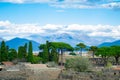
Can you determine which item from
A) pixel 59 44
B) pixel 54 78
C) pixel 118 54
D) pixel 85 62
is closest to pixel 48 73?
pixel 54 78

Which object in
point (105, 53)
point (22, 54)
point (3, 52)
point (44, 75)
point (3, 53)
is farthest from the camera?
point (105, 53)

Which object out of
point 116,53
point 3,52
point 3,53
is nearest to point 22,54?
point 3,53

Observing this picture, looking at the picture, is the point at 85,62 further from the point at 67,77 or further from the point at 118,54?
the point at 118,54

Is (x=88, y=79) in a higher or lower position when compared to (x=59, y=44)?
lower

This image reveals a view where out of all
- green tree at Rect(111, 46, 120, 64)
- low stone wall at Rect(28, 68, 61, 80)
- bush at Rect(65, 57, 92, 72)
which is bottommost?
low stone wall at Rect(28, 68, 61, 80)

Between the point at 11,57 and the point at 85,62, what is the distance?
103ft

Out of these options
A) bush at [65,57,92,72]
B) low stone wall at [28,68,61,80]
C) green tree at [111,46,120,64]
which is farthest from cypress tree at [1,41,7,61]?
low stone wall at [28,68,61,80]

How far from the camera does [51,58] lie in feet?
267

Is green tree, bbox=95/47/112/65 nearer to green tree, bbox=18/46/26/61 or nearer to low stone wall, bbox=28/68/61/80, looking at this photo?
green tree, bbox=18/46/26/61

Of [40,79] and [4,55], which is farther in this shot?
[4,55]

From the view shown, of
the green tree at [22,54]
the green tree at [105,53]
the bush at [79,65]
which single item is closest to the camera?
the bush at [79,65]

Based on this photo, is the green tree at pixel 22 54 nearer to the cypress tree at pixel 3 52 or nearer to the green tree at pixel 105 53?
the cypress tree at pixel 3 52

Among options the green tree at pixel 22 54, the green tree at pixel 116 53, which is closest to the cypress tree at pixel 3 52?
the green tree at pixel 22 54

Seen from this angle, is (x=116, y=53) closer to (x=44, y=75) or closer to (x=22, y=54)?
(x=22, y=54)
